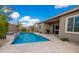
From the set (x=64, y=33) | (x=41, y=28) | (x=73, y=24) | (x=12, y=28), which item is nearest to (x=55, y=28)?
(x=41, y=28)

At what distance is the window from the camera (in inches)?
370

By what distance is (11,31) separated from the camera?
984 cm

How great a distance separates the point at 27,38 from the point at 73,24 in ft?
12.2

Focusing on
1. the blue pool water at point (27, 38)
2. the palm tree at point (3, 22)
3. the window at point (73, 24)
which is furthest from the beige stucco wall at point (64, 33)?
the palm tree at point (3, 22)

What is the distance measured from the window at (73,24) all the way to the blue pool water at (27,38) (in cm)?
212

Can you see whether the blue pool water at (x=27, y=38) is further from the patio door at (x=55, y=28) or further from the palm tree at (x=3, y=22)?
the patio door at (x=55, y=28)

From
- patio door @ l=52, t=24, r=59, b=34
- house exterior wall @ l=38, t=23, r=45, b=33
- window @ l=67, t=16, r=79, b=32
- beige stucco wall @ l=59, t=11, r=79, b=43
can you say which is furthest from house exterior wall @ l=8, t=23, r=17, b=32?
window @ l=67, t=16, r=79, b=32

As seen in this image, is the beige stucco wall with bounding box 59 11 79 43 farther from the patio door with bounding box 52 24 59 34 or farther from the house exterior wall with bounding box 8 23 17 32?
the house exterior wall with bounding box 8 23 17 32

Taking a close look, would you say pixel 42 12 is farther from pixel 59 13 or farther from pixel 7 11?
pixel 7 11

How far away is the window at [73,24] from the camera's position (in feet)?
30.9

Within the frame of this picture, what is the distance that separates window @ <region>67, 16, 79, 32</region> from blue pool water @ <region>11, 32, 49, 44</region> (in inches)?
83.5

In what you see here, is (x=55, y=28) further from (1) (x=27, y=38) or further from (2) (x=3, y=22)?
(2) (x=3, y=22)

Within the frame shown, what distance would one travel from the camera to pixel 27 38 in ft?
33.8
